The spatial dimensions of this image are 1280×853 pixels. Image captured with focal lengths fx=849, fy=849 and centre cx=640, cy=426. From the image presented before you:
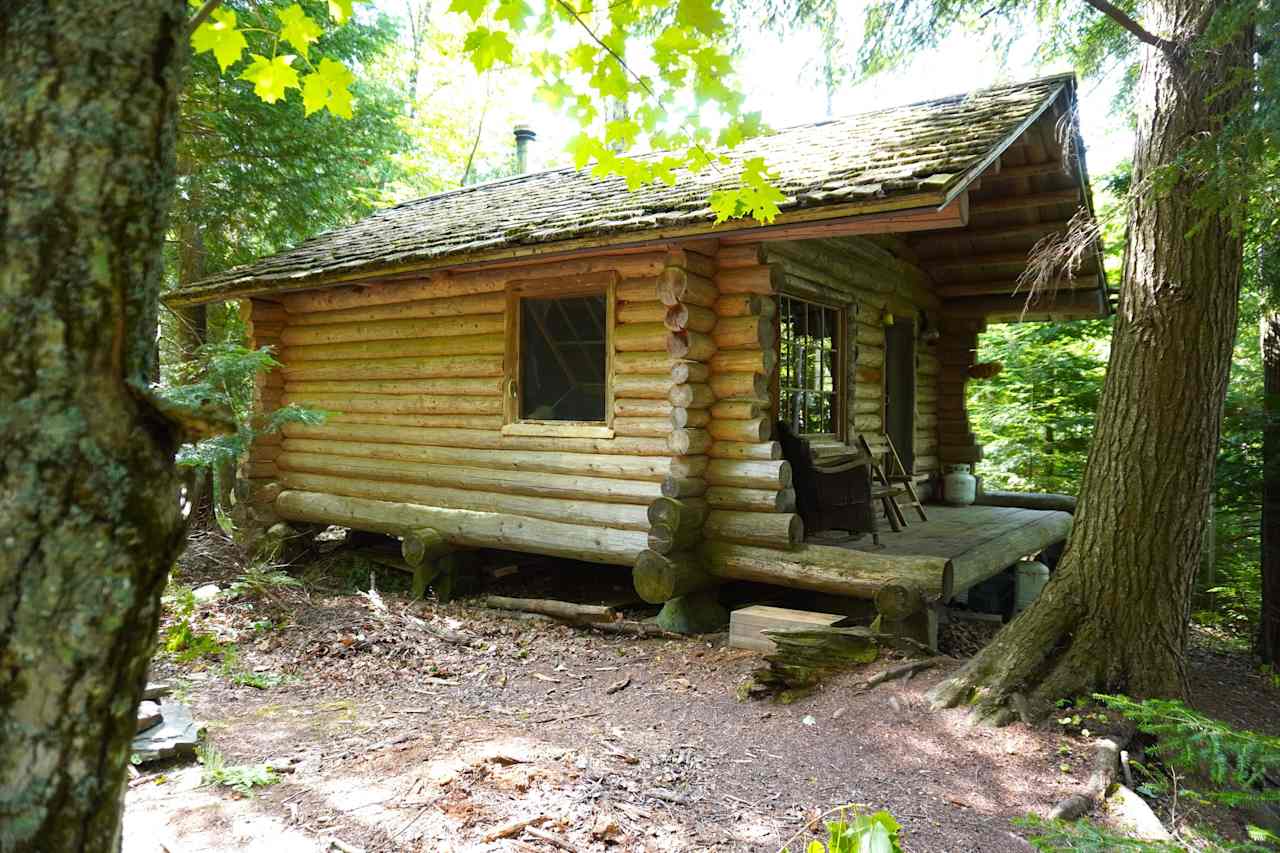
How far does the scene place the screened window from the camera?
26.1 ft

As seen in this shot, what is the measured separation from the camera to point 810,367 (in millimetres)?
8438

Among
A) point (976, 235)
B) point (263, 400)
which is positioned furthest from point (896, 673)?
point (263, 400)

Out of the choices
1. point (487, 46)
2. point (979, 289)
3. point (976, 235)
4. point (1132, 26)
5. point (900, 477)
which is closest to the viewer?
point (487, 46)

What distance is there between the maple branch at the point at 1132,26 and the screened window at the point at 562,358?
14.7ft

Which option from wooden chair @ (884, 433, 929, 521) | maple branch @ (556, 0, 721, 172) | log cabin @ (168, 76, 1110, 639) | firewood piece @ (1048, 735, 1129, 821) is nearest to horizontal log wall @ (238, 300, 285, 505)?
log cabin @ (168, 76, 1110, 639)

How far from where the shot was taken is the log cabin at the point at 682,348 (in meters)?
6.61

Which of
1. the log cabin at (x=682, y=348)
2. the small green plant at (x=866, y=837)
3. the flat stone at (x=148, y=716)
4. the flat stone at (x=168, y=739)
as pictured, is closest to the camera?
the small green plant at (x=866, y=837)

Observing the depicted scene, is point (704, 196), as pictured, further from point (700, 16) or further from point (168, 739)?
point (168, 739)

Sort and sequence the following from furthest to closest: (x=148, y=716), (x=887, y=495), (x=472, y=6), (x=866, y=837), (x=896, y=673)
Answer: (x=887, y=495)
(x=896, y=673)
(x=148, y=716)
(x=472, y=6)
(x=866, y=837)

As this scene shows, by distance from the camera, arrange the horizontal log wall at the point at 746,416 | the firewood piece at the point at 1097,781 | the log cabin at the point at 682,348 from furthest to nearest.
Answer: the horizontal log wall at the point at 746,416 → the log cabin at the point at 682,348 → the firewood piece at the point at 1097,781

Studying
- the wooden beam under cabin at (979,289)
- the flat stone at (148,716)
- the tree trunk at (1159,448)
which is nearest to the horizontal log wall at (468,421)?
the tree trunk at (1159,448)

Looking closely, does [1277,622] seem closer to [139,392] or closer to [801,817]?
[801,817]

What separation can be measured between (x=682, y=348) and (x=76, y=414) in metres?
5.60

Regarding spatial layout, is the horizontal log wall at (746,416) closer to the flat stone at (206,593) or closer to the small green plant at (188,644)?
the small green plant at (188,644)
